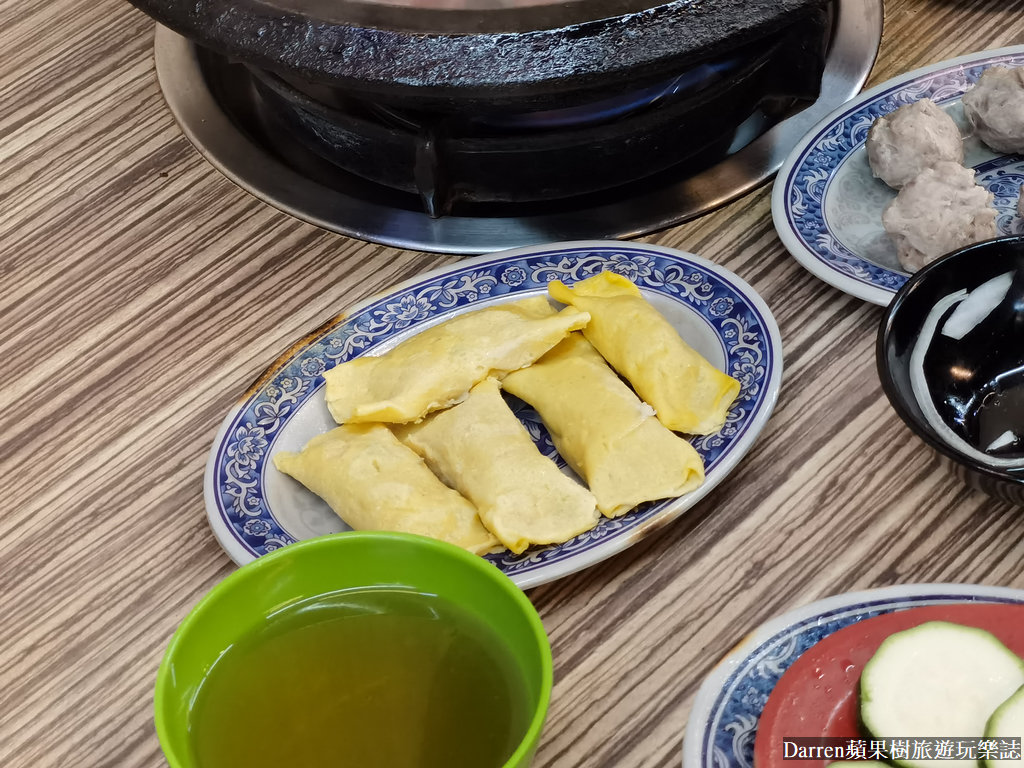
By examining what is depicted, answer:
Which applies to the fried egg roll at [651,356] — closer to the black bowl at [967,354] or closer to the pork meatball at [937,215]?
the black bowl at [967,354]

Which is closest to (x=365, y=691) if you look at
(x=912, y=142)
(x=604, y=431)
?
(x=604, y=431)

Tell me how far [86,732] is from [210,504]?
9.7 inches

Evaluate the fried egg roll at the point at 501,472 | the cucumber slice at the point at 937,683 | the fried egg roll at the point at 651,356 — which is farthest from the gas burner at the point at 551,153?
the cucumber slice at the point at 937,683

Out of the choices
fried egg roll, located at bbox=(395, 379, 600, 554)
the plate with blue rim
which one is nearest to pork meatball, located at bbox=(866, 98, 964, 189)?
the plate with blue rim

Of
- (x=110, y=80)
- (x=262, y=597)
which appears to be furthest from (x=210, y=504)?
(x=110, y=80)

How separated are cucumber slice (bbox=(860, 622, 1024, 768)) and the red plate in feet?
0.08

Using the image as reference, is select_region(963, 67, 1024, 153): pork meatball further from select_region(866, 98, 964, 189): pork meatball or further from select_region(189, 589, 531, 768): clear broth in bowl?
select_region(189, 589, 531, 768): clear broth in bowl

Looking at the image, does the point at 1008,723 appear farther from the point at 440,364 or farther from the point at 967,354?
the point at 440,364

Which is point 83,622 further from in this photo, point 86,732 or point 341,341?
point 341,341

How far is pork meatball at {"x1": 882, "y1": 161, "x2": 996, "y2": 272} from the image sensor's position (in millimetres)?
1213

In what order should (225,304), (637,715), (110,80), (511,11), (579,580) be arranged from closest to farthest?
(637,715) < (579,580) < (511,11) < (225,304) < (110,80)

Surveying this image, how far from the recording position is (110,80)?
190cm

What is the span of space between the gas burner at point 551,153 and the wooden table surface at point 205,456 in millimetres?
44

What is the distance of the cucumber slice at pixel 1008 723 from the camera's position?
2.29 feet
